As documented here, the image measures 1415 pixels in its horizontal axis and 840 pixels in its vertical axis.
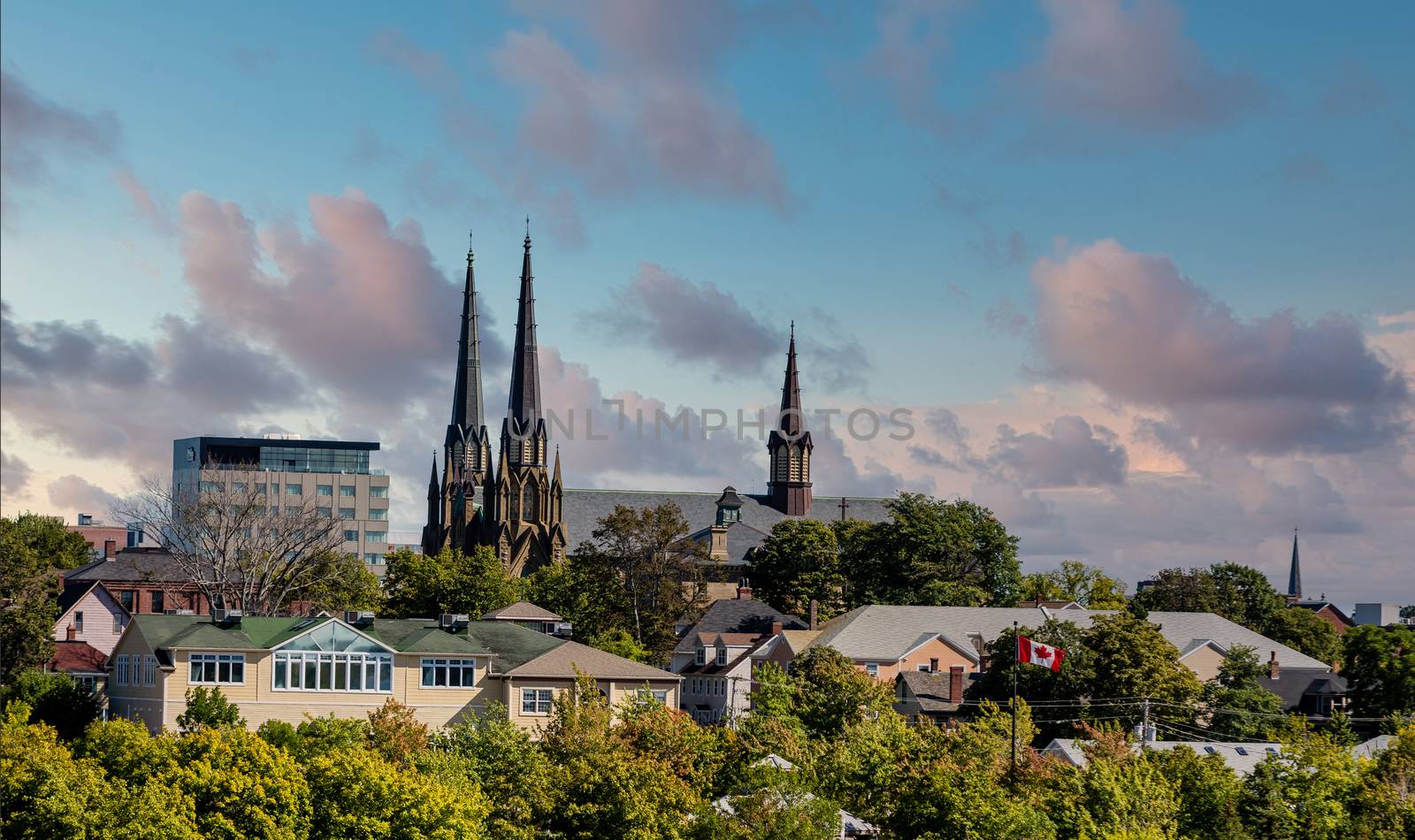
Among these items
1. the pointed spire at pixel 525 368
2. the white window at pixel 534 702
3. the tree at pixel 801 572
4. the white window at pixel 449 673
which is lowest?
the white window at pixel 534 702

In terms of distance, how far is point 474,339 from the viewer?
197875 mm

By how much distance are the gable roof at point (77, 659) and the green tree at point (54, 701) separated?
16.0 meters

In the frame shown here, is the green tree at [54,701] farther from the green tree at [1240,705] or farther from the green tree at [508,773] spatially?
the green tree at [1240,705]

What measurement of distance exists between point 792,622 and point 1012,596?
2369 cm

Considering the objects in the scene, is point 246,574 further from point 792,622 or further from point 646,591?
point 792,622

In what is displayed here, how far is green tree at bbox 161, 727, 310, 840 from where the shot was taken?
5612 centimetres

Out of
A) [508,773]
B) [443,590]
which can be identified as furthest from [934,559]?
[508,773]

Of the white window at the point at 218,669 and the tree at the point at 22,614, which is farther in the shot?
the tree at the point at 22,614

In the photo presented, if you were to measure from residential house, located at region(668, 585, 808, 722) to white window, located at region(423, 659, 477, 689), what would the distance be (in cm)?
2097

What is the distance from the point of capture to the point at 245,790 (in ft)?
187

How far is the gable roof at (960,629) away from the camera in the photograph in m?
116

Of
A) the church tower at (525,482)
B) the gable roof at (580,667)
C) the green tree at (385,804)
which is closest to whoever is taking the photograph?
the green tree at (385,804)

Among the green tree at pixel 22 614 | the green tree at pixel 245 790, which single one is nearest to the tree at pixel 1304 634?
the green tree at pixel 22 614

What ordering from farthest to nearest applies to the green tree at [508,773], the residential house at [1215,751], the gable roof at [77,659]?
the gable roof at [77,659]
the residential house at [1215,751]
the green tree at [508,773]
